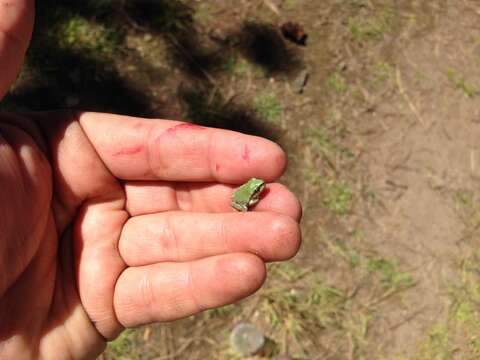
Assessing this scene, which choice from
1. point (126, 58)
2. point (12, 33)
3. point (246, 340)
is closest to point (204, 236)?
point (12, 33)

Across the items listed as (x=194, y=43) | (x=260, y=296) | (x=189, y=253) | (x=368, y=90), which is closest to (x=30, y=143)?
(x=189, y=253)

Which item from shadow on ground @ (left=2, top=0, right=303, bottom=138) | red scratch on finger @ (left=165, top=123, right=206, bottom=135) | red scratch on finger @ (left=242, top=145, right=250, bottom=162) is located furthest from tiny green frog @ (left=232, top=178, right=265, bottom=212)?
shadow on ground @ (left=2, top=0, right=303, bottom=138)

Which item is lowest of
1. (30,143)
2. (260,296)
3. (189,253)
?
(260,296)

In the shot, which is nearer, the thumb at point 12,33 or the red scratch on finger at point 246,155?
the thumb at point 12,33

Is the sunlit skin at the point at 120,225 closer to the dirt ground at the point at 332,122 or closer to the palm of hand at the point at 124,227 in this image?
the palm of hand at the point at 124,227

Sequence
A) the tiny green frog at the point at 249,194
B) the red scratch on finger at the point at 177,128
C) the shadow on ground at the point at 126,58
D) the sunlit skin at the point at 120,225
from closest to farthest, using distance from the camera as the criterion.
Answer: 1. the sunlit skin at the point at 120,225
2. the tiny green frog at the point at 249,194
3. the red scratch on finger at the point at 177,128
4. the shadow on ground at the point at 126,58

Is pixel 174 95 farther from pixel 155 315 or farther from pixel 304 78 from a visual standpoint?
pixel 155 315

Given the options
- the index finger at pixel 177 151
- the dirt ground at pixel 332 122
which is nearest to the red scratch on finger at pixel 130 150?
the index finger at pixel 177 151
